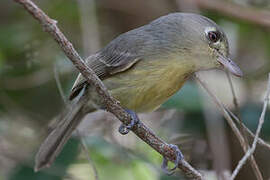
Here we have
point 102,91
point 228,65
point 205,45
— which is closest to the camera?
point 102,91

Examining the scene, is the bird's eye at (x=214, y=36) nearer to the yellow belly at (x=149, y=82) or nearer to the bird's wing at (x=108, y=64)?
the yellow belly at (x=149, y=82)

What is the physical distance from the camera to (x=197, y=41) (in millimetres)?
3562

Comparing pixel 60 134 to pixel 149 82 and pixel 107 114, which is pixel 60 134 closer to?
pixel 149 82

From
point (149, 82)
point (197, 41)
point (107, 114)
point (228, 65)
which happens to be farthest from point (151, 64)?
point (107, 114)

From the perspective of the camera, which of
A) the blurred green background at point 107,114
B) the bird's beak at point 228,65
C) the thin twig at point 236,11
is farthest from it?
the thin twig at point 236,11

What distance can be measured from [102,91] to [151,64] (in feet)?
2.59

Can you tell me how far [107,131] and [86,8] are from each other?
1210mm

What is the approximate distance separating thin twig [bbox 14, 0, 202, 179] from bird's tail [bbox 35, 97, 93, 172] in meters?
0.98

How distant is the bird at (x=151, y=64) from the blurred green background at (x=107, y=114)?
0.42 m

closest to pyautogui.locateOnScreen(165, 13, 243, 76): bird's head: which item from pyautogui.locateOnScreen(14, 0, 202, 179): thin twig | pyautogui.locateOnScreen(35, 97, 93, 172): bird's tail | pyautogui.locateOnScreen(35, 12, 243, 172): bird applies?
pyautogui.locateOnScreen(35, 12, 243, 172): bird

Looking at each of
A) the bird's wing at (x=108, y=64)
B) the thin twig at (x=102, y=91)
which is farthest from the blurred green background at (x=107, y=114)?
the thin twig at (x=102, y=91)

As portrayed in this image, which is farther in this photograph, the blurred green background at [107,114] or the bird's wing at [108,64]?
the blurred green background at [107,114]

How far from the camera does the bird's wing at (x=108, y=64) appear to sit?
3578 millimetres

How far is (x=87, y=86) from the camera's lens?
3730mm
